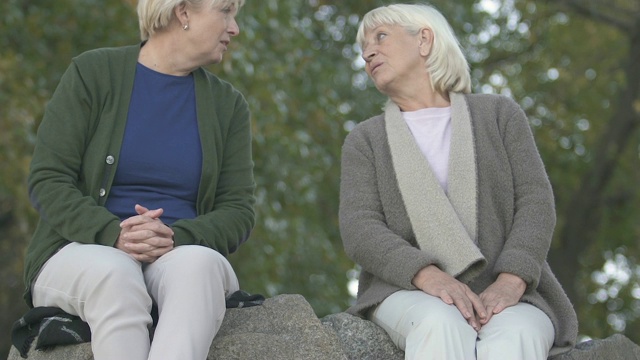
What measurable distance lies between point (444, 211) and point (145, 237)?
976 millimetres

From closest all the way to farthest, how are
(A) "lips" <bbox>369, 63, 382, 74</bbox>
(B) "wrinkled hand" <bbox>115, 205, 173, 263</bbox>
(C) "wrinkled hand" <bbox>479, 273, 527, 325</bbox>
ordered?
(B) "wrinkled hand" <bbox>115, 205, 173, 263</bbox>, (C) "wrinkled hand" <bbox>479, 273, 527, 325</bbox>, (A) "lips" <bbox>369, 63, 382, 74</bbox>

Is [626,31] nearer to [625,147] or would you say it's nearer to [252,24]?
[625,147]

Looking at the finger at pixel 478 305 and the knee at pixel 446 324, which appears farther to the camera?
the finger at pixel 478 305

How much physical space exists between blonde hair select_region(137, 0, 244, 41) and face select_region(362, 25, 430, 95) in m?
0.53

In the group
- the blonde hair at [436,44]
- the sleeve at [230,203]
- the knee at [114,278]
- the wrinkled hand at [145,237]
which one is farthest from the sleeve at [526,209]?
the knee at [114,278]

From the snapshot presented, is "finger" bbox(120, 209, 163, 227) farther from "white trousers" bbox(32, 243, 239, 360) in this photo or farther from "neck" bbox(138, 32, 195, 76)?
"neck" bbox(138, 32, 195, 76)

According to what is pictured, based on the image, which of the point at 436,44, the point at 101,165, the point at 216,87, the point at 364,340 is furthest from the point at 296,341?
the point at 436,44

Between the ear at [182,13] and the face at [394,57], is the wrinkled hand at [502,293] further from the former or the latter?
the ear at [182,13]

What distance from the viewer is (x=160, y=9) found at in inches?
151

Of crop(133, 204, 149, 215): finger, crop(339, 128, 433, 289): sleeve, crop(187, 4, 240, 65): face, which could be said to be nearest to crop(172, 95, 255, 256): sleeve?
crop(133, 204, 149, 215): finger

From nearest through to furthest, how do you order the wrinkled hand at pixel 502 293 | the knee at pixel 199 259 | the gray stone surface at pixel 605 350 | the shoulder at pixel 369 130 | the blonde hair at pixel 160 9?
the knee at pixel 199 259, the wrinkled hand at pixel 502 293, the gray stone surface at pixel 605 350, the blonde hair at pixel 160 9, the shoulder at pixel 369 130

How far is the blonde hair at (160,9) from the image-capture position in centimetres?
384

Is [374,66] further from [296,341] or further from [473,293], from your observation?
[296,341]

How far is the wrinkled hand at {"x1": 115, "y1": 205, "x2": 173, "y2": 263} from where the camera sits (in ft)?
11.2
